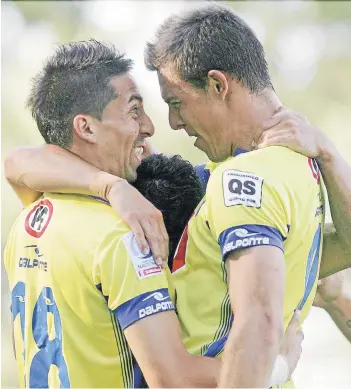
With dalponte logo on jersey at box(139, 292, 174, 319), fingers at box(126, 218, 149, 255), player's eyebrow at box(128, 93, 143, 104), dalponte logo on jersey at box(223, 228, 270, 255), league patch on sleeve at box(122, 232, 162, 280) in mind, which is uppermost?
player's eyebrow at box(128, 93, 143, 104)

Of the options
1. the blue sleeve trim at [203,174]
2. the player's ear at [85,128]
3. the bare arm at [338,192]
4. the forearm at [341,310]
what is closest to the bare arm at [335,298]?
the forearm at [341,310]

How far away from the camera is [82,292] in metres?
2.73

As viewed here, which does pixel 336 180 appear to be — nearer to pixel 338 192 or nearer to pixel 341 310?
pixel 338 192

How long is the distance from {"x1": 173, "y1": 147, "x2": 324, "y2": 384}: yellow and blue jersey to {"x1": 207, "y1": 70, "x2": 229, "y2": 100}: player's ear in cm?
31

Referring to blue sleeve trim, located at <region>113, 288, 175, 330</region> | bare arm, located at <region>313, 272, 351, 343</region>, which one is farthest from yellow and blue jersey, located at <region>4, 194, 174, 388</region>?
bare arm, located at <region>313, 272, 351, 343</region>

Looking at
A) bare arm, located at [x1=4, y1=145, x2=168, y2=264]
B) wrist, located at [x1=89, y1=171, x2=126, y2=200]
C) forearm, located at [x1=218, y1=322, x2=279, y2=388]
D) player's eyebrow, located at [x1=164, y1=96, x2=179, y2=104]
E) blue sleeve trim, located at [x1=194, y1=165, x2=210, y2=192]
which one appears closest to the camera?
forearm, located at [x1=218, y1=322, x2=279, y2=388]

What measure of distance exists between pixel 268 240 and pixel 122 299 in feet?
1.62

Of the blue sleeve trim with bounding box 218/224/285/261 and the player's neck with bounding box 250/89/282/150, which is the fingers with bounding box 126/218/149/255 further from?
the player's neck with bounding box 250/89/282/150

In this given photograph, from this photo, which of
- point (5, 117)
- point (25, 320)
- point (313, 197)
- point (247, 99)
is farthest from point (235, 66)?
point (5, 117)

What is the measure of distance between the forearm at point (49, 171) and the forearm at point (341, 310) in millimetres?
1711

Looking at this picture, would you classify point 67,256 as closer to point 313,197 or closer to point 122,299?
point 122,299

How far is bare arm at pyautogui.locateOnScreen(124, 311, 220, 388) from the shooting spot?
2605 mm

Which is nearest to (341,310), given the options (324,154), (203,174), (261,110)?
(203,174)

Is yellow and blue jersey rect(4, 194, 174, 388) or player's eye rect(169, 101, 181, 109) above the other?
player's eye rect(169, 101, 181, 109)
